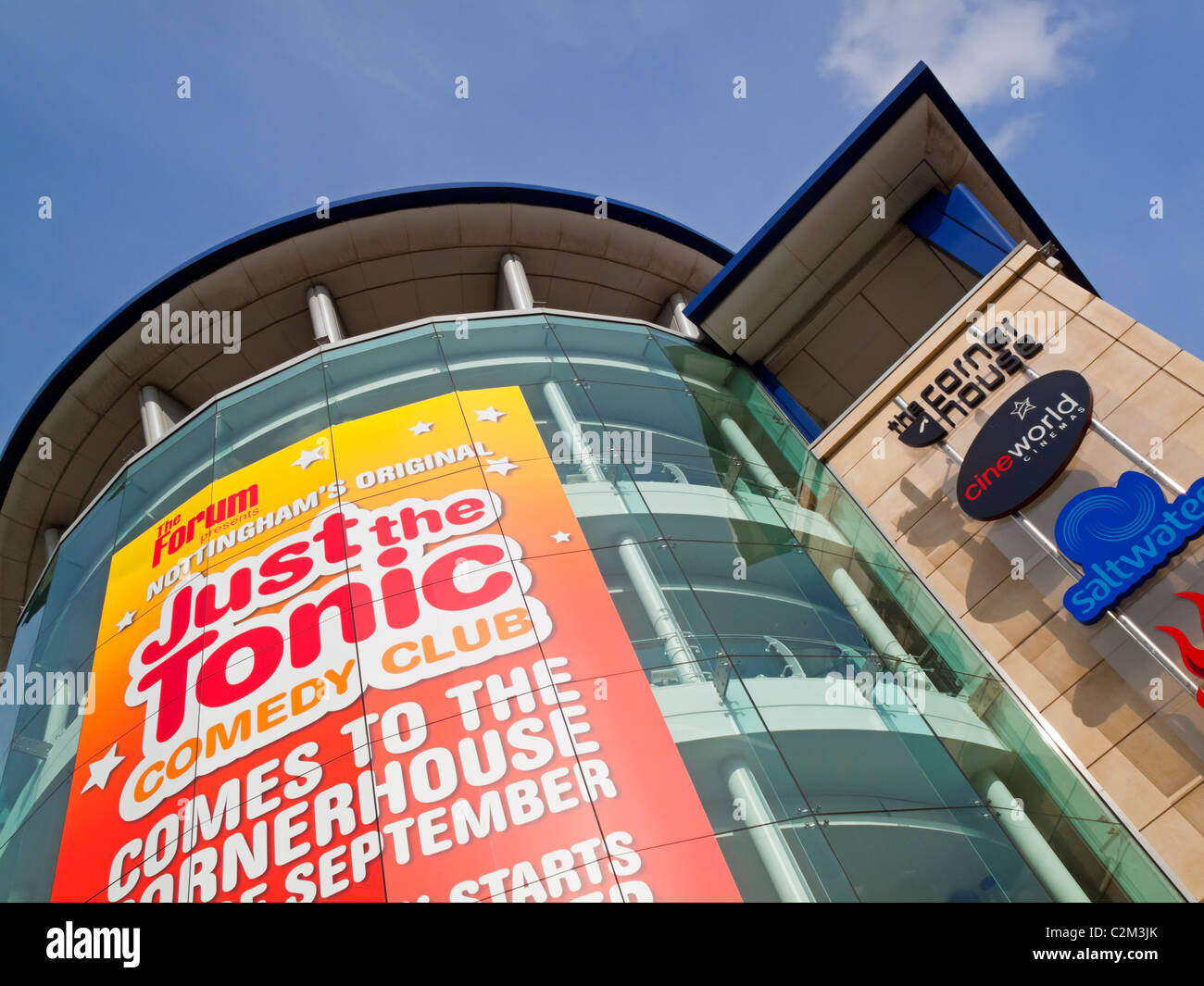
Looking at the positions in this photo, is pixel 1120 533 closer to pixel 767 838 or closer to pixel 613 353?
pixel 767 838

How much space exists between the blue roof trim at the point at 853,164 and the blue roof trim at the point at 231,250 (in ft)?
16.5

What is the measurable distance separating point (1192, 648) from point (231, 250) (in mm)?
18379

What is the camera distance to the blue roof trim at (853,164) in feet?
55.4

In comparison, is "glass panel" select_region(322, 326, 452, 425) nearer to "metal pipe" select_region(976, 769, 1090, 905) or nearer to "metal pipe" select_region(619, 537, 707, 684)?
"metal pipe" select_region(619, 537, 707, 684)

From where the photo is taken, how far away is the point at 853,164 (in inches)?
687

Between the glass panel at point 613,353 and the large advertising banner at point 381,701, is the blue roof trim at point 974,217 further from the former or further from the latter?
the large advertising banner at point 381,701

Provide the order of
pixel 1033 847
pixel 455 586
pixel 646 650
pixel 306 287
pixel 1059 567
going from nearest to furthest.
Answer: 1. pixel 1033 847
2. pixel 646 650
3. pixel 455 586
4. pixel 1059 567
5. pixel 306 287

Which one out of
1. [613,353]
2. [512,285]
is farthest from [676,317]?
[613,353]

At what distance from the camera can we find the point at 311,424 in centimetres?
1522

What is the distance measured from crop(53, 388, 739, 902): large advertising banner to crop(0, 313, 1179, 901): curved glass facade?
2.3 inches

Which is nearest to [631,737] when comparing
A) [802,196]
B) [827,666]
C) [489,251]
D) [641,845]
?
[641,845]

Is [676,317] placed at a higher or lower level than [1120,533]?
higher

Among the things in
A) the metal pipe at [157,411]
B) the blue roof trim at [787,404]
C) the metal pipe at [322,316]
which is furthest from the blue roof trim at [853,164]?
the metal pipe at [157,411]
